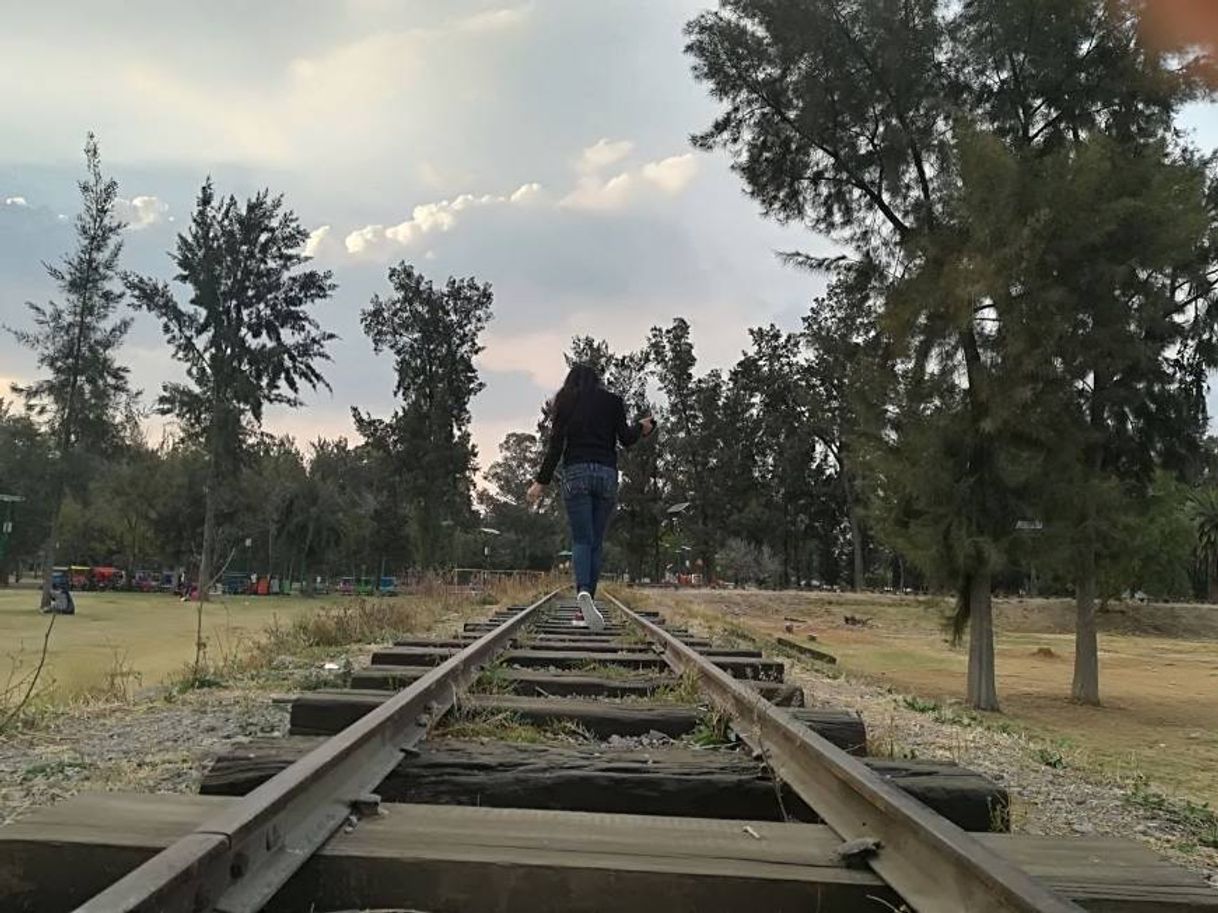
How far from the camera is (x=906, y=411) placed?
12.5m

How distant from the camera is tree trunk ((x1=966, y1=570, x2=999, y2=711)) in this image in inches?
482

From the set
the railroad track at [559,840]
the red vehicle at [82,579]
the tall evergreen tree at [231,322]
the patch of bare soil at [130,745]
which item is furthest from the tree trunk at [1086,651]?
the red vehicle at [82,579]

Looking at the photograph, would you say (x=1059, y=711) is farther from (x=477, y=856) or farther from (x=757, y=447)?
(x=757, y=447)

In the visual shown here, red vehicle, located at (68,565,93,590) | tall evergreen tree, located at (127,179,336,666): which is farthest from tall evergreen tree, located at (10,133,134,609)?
red vehicle, located at (68,565,93,590)

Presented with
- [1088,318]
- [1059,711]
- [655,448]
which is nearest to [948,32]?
[1088,318]

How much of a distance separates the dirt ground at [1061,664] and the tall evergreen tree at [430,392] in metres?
19.0

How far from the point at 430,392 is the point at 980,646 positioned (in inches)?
1605

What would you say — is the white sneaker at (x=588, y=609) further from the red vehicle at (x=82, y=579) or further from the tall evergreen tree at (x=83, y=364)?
the red vehicle at (x=82, y=579)

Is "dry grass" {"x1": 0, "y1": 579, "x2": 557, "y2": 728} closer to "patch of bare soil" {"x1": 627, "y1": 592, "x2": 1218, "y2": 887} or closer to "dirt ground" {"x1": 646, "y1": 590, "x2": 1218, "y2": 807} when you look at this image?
"patch of bare soil" {"x1": 627, "y1": 592, "x2": 1218, "y2": 887}

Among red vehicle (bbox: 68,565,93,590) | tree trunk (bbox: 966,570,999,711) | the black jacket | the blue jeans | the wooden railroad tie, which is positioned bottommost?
red vehicle (bbox: 68,565,93,590)

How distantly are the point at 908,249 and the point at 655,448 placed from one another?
4821 centimetres

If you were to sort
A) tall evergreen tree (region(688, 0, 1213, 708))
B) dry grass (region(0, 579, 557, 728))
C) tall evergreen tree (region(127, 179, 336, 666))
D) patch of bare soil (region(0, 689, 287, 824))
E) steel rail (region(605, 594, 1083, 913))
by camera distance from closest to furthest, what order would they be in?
Result: steel rail (region(605, 594, 1083, 913)), patch of bare soil (region(0, 689, 287, 824)), dry grass (region(0, 579, 557, 728)), tall evergreen tree (region(688, 0, 1213, 708)), tall evergreen tree (region(127, 179, 336, 666))

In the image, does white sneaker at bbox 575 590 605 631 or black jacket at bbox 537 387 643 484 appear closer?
black jacket at bbox 537 387 643 484

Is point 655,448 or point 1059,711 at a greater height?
point 655,448
